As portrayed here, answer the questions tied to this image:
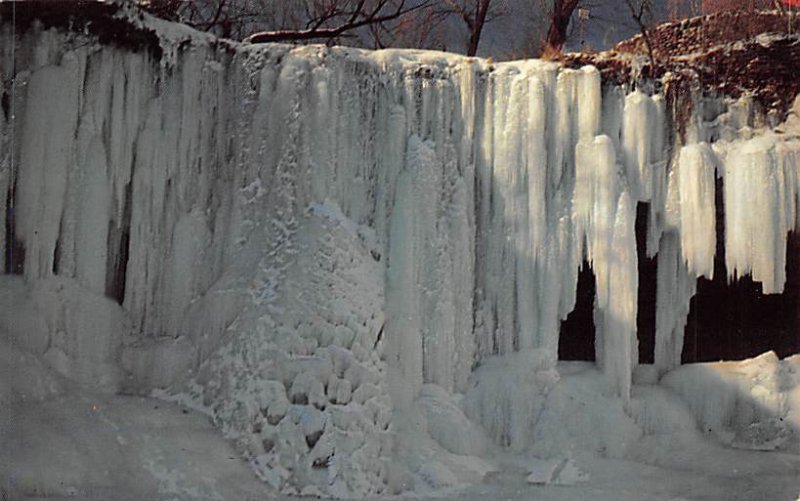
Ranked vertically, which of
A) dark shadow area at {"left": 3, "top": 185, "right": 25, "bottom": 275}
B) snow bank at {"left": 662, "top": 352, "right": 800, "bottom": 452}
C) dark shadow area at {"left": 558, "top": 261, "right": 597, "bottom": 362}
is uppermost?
dark shadow area at {"left": 3, "top": 185, "right": 25, "bottom": 275}

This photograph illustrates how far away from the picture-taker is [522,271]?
12047 millimetres

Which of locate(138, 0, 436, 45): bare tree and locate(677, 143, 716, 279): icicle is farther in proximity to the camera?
locate(138, 0, 436, 45): bare tree

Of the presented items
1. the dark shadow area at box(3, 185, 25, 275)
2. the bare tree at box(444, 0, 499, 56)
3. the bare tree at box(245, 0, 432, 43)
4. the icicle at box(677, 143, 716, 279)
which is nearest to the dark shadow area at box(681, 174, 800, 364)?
the icicle at box(677, 143, 716, 279)

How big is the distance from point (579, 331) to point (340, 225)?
432cm

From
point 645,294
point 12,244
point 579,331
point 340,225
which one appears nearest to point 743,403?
point 645,294

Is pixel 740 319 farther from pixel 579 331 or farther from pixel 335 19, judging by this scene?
pixel 335 19

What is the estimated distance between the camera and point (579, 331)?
1334 cm

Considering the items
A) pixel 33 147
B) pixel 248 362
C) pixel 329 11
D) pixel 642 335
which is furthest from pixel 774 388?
pixel 329 11

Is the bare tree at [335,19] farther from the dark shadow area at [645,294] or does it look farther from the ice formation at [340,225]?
the dark shadow area at [645,294]

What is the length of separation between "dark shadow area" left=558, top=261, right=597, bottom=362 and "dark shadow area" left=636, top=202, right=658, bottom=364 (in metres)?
0.66

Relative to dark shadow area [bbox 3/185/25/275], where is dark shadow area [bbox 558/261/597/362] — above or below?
below

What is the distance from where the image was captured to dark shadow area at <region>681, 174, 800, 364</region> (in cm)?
1336

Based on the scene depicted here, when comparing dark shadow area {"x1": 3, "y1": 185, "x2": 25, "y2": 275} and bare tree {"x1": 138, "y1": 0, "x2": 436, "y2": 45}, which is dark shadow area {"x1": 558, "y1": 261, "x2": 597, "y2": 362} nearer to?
bare tree {"x1": 138, "y1": 0, "x2": 436, "y2": 45}

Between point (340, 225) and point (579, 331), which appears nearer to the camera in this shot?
point (340, 225)
